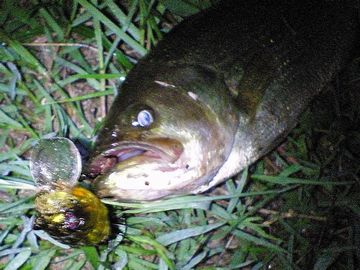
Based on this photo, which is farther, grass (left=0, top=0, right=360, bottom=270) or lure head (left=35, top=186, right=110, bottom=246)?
grass (left=0, top=0, right=360, bottom=270)

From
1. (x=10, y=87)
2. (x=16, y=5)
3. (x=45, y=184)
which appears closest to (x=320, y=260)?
(x=45, y=184)

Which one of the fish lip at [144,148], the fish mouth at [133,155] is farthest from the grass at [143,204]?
the fish lip at [144,148]

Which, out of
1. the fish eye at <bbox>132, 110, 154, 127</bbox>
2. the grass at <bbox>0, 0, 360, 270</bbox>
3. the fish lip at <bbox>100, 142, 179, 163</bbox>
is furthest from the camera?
the grass at <bbox>0, 0, 360, 270</bbox>

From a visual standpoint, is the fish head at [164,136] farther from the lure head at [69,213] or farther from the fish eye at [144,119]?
the lure head at [69,213]

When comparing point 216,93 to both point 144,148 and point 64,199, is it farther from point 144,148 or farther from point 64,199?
point 64,199

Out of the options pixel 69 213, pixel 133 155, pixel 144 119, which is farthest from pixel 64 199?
pixel 144 119

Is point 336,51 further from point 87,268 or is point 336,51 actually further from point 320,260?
point 87,268

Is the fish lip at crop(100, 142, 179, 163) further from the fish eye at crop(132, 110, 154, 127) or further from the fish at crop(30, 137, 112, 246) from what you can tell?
the fish at crop(30, 137, 112, 246)

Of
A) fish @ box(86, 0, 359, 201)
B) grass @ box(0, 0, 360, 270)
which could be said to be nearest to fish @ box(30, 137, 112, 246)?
fish @ box(86, 0, 359, 201)
